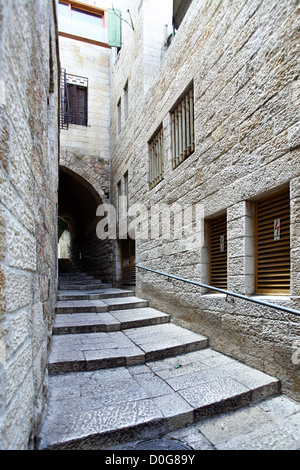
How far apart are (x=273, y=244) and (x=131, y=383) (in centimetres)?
185

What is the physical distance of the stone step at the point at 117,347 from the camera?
2.77 metres

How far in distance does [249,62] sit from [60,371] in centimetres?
358

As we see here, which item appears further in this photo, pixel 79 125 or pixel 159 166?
pixel 79 125

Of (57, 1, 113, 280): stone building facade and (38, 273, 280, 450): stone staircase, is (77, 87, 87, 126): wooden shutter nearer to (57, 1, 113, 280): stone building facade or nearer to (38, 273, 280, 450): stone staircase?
(57, 1, 113, 280): stone building facade

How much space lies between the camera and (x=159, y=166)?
534 centimetres

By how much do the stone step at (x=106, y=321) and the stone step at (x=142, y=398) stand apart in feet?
3.48

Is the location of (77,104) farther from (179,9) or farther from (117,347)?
(117,347)

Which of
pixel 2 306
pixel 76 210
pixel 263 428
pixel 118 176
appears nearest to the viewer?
pixel 2 306

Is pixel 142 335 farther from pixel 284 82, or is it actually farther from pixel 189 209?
pixel 284 82

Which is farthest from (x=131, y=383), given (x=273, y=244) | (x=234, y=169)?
(x=234, y=169)

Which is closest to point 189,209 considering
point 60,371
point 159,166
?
point 159,166

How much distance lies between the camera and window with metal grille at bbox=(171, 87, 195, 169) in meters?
4.27

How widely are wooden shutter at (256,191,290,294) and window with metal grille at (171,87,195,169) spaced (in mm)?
1773

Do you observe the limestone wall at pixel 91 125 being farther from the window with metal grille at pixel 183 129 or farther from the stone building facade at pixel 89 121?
the window with metal grille at pixel 183 129
